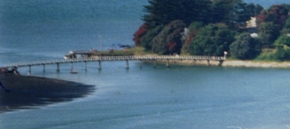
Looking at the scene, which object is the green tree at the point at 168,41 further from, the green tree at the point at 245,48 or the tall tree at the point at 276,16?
the tall tree at the point at 276,16

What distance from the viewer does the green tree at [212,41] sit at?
75562 mm

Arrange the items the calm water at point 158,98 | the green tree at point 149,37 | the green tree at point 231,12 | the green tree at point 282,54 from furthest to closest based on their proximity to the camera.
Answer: the green tree at point 231,12 < the green tree at point 149,37 < the green tree at point 282,54 < the calm water at point 158,98

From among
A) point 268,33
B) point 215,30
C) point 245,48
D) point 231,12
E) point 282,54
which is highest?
point 231,12

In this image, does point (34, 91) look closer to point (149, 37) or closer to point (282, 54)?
point (282, 54)

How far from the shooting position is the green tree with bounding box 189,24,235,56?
7556 centimetres

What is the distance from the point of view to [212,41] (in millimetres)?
75875

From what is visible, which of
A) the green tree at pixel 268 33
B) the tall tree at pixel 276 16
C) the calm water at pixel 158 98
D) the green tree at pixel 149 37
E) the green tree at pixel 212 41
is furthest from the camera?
the tall tree at pixel 276 16

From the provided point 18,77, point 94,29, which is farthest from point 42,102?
point 94,29

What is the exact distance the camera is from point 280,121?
49094 mm

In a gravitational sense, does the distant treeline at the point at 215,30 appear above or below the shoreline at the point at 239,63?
above

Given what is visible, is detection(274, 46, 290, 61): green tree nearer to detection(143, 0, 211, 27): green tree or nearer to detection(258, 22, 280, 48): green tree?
detection(258, 22, 280, 48): green tree

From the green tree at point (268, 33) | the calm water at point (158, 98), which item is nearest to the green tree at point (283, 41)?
the green tree at point (268, 33)

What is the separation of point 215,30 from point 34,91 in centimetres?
2186

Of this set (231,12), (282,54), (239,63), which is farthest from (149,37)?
(282,54)
